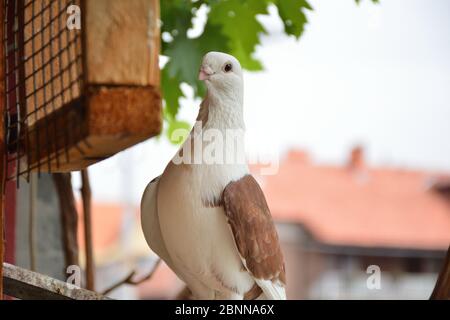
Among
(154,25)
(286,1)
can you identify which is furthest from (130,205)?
(154,25)

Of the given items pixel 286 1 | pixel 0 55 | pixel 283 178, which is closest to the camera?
pixel 0 55

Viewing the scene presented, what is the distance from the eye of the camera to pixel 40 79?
106 centimetres

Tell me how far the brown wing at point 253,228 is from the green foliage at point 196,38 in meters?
0.51

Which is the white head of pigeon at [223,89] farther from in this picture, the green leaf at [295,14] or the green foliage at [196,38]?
the green foliage at [196,38]

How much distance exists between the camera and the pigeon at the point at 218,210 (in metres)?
1.04

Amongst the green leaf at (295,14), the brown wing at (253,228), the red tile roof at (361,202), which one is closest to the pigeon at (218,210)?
the brown wing at (253,228)

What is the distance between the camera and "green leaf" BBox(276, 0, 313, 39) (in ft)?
4.58

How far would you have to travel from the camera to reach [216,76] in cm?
104

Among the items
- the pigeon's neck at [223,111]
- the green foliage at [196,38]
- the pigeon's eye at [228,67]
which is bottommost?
the pigeon's neck at [223,111]

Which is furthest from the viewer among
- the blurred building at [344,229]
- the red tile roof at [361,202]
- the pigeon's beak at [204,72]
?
the red tile roof at [361,202]

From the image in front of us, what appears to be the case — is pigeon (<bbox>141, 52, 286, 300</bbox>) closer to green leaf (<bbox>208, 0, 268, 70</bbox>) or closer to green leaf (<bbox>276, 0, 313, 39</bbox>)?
green leaf (<bbox>276, 0, 313, 39</bbox>)

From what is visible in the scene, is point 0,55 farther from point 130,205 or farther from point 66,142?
point 130,205

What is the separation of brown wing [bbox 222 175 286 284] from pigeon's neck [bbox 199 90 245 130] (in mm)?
68
